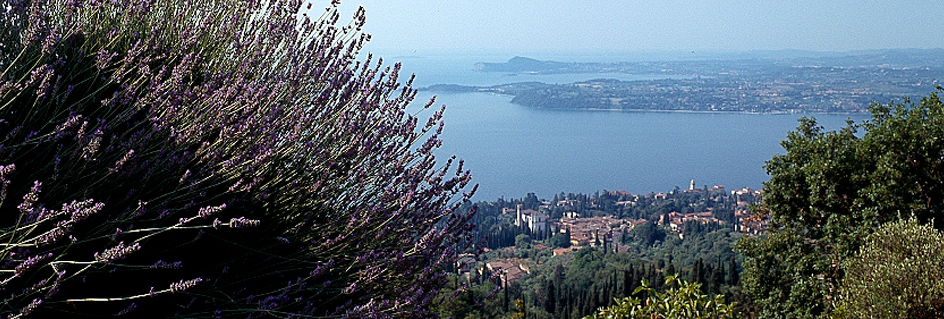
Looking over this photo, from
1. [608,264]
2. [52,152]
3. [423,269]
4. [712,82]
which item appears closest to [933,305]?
[423,269]

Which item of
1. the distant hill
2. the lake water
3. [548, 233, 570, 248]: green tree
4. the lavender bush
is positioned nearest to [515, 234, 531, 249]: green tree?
[548, 233, 570, 248]: green tree

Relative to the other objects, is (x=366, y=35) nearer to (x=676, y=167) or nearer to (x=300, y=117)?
(x=300, y=117)

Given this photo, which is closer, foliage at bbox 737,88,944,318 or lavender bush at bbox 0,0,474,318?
lavender bush at bbox 0,0,474,318

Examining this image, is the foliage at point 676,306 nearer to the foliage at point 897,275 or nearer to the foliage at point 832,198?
the foliage at point 897,275

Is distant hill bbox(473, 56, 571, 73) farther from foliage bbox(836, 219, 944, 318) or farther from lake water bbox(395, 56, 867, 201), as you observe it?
foliage bbox(836, 219, 944, 318)

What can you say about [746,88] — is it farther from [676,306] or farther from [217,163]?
[217,163]

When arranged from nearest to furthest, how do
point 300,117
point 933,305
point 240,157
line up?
point 240,157 → point 300,117 → point 933,305
